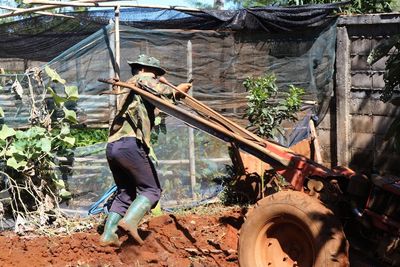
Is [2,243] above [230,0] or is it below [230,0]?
below

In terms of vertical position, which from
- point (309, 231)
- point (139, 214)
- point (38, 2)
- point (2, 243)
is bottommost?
point (2, 243)

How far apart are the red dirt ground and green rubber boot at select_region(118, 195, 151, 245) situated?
6.0 inches

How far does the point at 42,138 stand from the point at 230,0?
21870 mm

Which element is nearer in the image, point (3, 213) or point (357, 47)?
point (3, 213)

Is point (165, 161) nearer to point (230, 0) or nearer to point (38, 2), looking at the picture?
point (38, 2)

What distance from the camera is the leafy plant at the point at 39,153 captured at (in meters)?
6.55

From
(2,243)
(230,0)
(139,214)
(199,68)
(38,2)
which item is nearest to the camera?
(139,214)

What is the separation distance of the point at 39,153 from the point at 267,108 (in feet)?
9.65

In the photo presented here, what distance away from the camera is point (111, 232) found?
596cm

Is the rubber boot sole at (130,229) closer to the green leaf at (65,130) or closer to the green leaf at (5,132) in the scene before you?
the green leaf at (65,130)

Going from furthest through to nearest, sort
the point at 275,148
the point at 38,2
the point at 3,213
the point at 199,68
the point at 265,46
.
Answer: the point at 265,46, the point at 199,68, the point at 38,2, the point at 3,213, the point at 275,148

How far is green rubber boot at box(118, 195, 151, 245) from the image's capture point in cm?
555

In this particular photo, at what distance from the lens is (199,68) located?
332 inches

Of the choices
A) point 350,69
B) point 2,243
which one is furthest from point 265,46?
point 2,243
